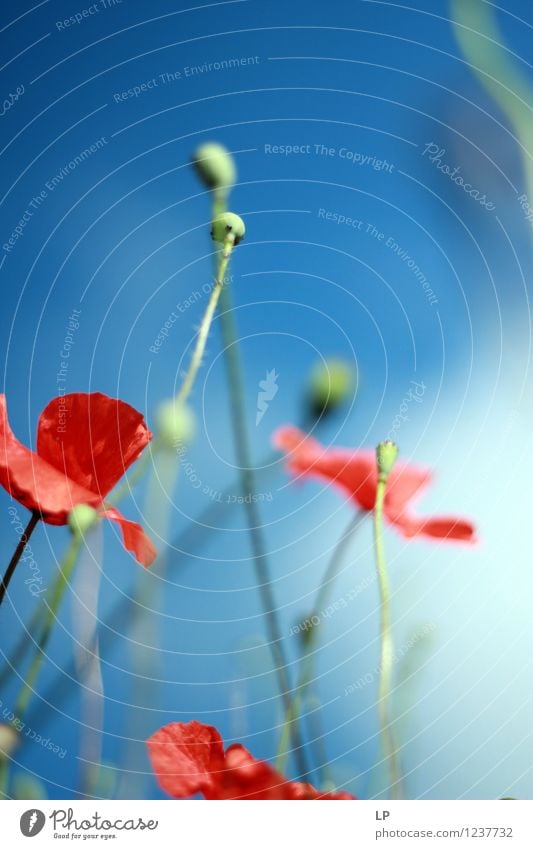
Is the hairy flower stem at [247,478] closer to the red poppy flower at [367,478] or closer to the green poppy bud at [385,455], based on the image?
the red poppy flower at [367,478]

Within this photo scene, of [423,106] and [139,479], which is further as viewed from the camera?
[423,106]

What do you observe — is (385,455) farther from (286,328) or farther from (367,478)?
(286,328)

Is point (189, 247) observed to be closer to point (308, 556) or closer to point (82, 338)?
point (82, 338)

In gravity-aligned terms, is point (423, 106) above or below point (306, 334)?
above

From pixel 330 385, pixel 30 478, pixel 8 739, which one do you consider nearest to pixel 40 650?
pixel 8 739
